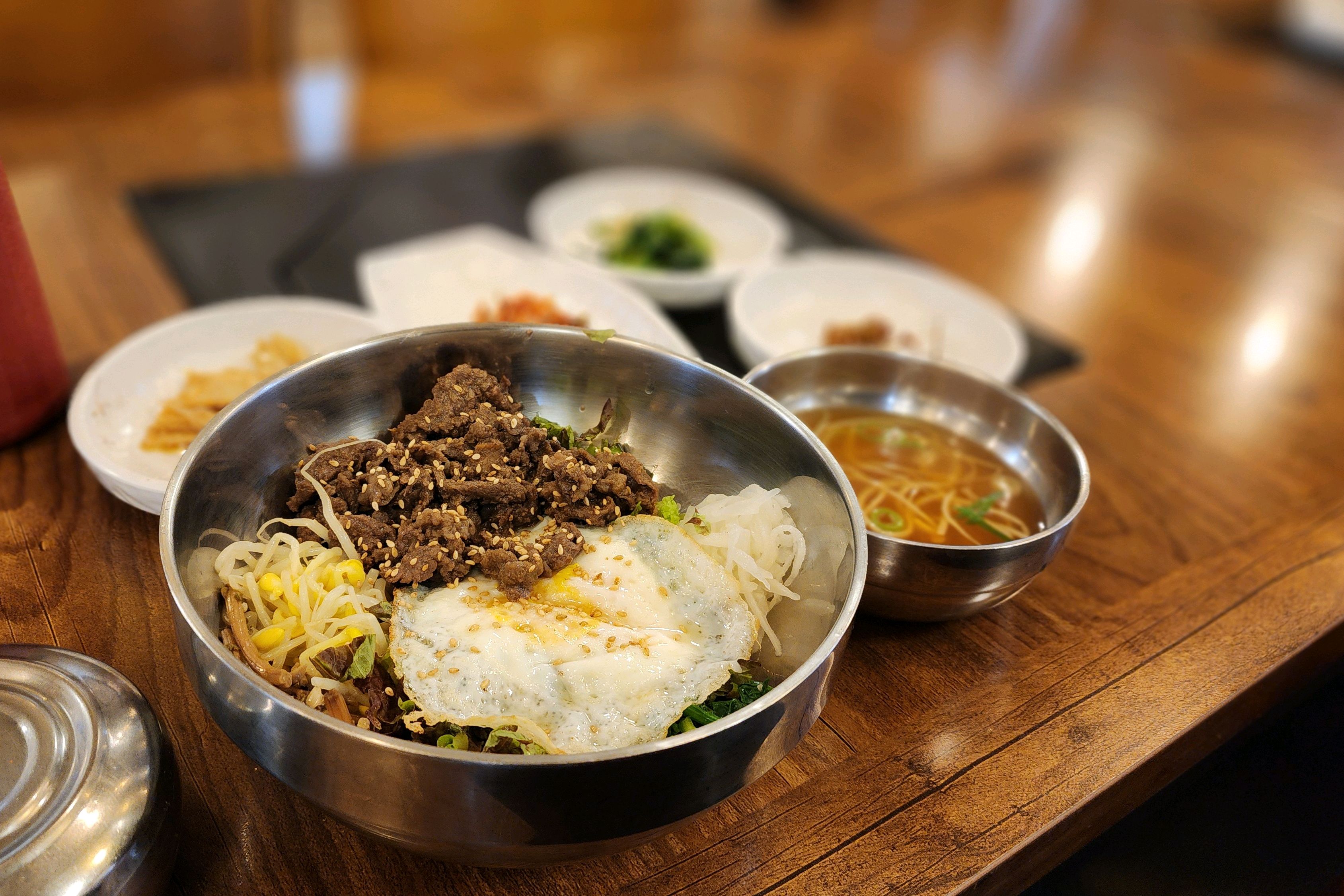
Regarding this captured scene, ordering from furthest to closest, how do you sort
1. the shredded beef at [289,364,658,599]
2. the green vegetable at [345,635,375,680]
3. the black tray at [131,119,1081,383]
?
the black tray at [131,119,1081,383]
the shredded beef at [289,364,658,599]
the green vegetable at [345,635,375,680]

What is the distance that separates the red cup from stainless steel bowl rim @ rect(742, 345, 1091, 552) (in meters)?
1.33

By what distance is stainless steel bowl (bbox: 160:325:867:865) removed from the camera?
103 cm

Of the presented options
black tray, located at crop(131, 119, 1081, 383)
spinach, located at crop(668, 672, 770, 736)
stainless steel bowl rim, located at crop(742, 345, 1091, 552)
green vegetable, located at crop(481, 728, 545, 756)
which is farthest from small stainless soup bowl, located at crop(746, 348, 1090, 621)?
green vegetable, located at crop(481, 728, 545, 756)

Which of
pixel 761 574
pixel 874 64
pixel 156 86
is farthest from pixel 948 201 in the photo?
pixel 156 86

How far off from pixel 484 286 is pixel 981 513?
55.1 inches

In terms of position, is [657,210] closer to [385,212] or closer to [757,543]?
[385,212]

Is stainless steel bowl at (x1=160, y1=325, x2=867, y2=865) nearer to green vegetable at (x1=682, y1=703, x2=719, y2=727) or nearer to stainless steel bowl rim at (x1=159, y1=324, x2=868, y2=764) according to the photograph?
stainless steel bowl rim at (x1=159, y1=324, x2=868, y2=764)

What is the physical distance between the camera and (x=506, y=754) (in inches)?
45.2

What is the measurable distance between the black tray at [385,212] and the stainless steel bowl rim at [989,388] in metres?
0.52

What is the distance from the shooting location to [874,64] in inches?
184

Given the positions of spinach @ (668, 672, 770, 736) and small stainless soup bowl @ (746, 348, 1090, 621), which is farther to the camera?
small stainless soup bowl @ (746, 348, 1090, 621)

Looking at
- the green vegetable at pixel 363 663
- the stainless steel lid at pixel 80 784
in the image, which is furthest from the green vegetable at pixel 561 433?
the stainless steel lid at pixel 80 784

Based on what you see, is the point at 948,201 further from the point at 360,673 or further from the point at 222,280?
the point at 360,673

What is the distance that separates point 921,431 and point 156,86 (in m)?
3.43
